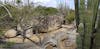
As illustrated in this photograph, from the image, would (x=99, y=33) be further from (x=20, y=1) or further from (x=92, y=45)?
(x=20, y=1)

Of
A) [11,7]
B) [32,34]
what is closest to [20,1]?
[11,7]

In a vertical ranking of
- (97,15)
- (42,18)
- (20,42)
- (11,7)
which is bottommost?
(20,42)

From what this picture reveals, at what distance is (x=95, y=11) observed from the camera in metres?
4.05

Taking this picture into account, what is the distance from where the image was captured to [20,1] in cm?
1747

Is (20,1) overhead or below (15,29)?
overhead

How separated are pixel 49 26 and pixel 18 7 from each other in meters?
2.94

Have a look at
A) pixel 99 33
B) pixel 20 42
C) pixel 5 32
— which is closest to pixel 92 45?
pixel 99 33

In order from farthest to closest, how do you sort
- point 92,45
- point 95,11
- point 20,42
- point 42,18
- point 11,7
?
point 42,18 → point 11,7 → point 20,42 → point 92,45 → point 95,11

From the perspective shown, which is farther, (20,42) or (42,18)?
(42,18)

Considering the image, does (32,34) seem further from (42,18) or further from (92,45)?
(92,45)

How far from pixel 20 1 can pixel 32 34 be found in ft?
10.8

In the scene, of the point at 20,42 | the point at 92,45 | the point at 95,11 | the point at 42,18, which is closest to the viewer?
the point at 95,11

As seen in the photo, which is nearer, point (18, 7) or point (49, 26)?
point (49, 26)

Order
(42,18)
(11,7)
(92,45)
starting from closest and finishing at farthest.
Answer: (92,45)
(11,7)
(42,18)
